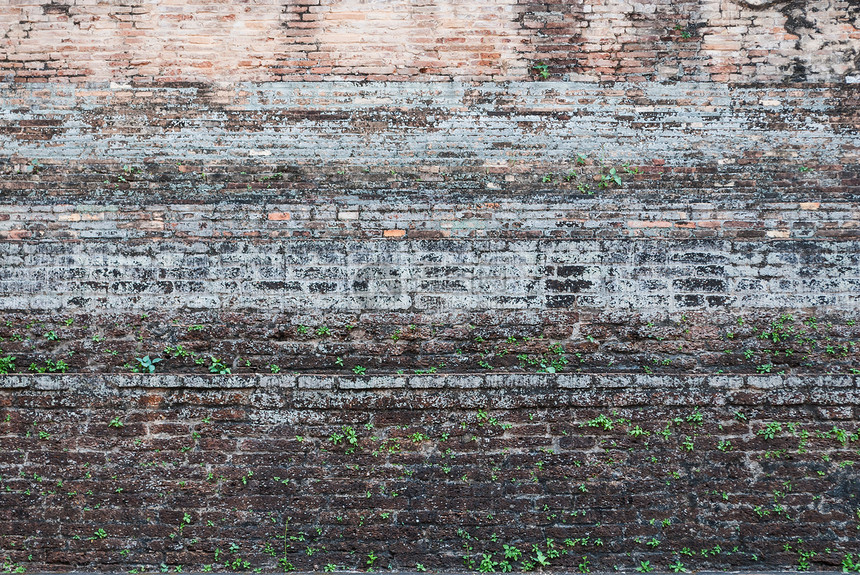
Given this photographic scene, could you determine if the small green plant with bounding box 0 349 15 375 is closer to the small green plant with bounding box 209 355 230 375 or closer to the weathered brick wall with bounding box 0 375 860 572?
the weathered brick wall with bounding box 0 375 860 572

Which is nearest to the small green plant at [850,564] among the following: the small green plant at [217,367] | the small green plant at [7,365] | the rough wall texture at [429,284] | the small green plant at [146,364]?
the rough wall texture at [429,284]

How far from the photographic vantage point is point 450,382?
12.0ft

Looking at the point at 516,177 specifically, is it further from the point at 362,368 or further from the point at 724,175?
the point at 362,368

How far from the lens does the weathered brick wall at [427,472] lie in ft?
11.6

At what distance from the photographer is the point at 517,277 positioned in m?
3.75

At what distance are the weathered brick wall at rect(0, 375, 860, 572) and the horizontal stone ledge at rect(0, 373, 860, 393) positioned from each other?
10 mm

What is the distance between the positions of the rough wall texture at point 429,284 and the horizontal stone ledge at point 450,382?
0.02 m

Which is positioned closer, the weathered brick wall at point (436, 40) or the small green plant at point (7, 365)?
the small green plant at point (7, 365)

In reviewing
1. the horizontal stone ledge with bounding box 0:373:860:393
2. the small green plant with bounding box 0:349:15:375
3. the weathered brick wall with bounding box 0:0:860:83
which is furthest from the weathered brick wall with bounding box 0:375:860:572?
the weathered brick wall with bounding box 0:0:860:83

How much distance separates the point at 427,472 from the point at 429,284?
51.3 inches

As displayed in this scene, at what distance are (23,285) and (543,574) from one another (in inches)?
162

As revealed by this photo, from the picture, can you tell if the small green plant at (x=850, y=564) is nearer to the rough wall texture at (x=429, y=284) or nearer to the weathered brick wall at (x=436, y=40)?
the rough wall texture at (x=429, y=284)

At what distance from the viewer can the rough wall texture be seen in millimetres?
3570

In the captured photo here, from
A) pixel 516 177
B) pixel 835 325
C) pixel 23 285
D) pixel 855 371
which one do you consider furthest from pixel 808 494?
pixel 23 285
